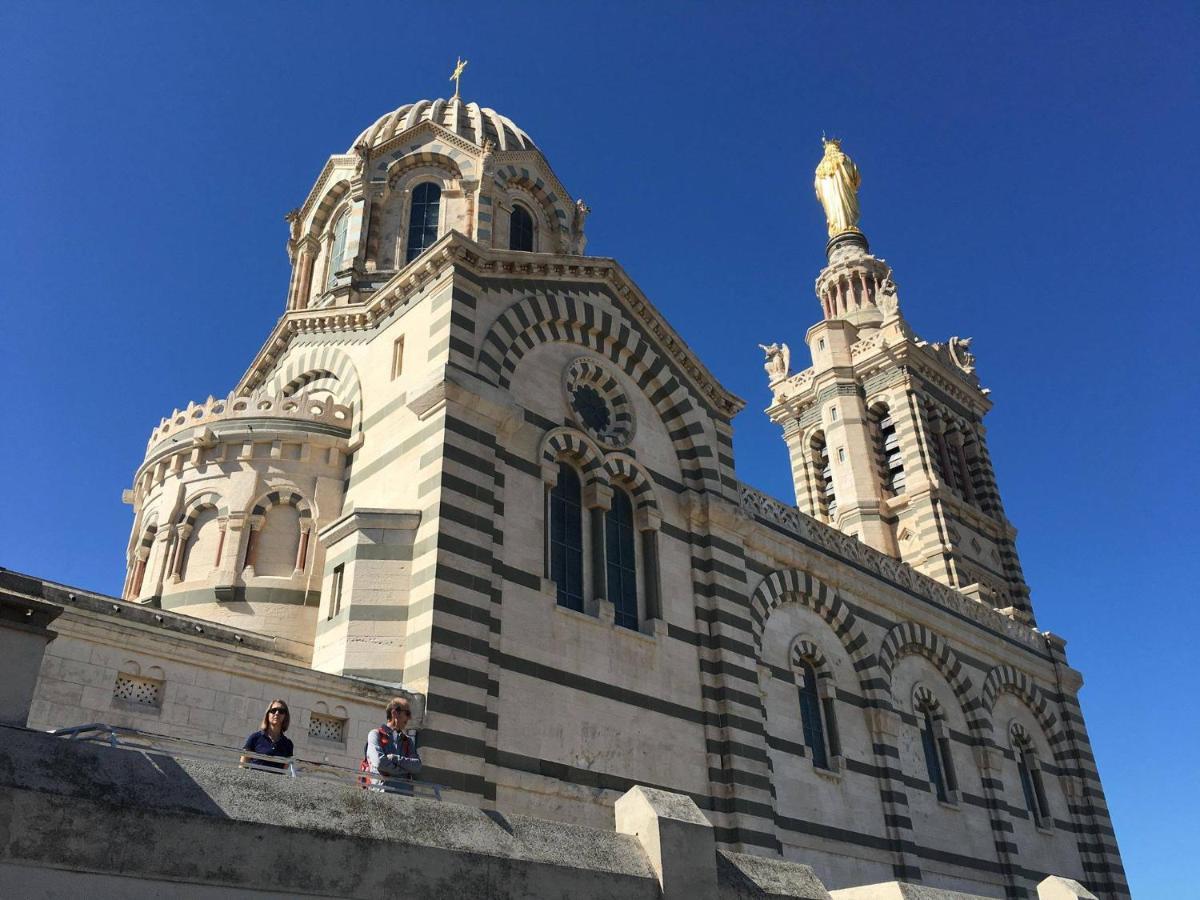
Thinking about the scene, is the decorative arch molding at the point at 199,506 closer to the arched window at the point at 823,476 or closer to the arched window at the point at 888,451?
the arched window at the point at 823,476

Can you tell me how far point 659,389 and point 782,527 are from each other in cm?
449

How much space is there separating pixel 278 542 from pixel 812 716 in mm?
11434

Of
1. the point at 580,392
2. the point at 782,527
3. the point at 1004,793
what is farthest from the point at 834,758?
the point at 580,392

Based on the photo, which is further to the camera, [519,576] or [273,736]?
[519,576]

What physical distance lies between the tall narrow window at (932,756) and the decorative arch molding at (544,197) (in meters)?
15.2

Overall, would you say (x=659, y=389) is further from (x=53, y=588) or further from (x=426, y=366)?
(x=53, y=588)

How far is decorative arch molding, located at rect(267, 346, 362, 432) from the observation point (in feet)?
63.7

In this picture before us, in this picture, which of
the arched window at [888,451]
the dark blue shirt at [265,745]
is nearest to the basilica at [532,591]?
the dark blue shirt at [265,745]

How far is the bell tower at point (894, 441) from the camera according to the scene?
113 ft

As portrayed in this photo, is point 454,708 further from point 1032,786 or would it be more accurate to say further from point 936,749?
point 1032,786

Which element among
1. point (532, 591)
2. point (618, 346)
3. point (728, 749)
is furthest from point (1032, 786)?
point (532, 591)

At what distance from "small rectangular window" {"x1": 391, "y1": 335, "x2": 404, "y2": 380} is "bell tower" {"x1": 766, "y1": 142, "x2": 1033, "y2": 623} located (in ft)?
66.8

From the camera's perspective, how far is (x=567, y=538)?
17625 mm

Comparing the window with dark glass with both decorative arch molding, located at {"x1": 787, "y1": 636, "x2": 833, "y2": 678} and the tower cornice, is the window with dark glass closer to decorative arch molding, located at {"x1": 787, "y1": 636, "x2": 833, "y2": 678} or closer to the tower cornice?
decorative arch molding, located at {"x1": 787, "y1": 636, "x2": 833, "y2": 678}
